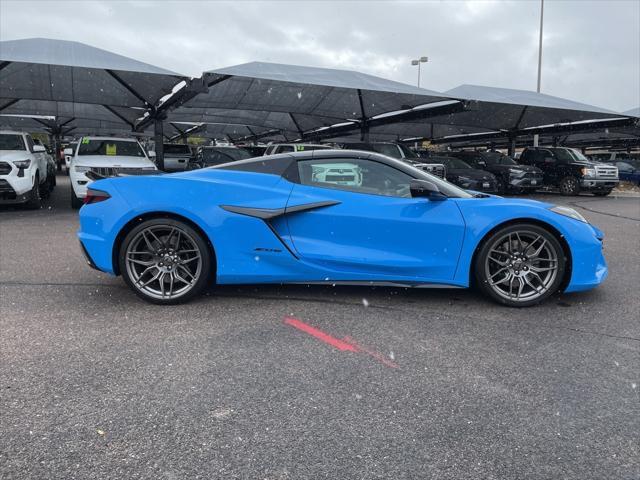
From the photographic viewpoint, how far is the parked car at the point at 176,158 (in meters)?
22.1

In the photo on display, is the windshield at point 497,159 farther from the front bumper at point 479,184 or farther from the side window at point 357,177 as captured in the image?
the side window at point 357,177

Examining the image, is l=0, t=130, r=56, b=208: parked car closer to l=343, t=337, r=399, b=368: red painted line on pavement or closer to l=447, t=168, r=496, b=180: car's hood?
l=343, t=337, r=399, b=368: red painted line on pavement

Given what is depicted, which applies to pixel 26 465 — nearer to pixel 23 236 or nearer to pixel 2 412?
pixel 2 412

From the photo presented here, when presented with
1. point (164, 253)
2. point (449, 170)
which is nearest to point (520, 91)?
point (449, 170)

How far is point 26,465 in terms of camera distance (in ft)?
6.48

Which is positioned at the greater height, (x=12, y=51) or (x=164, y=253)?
(x=12, y=51)

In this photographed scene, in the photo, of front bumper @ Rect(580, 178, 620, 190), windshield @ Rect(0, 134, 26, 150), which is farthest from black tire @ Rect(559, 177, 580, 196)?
windshield @ Rect(0, 134, 26, 150)

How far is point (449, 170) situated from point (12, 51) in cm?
1235

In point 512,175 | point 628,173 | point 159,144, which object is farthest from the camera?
point 628,173

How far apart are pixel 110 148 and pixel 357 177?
31.4 ft

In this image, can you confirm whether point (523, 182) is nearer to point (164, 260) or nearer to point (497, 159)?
point (497, 159)

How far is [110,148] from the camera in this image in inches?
467

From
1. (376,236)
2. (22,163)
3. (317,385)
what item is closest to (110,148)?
(22,163)

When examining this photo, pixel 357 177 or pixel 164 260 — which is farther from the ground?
pixel 357 177
